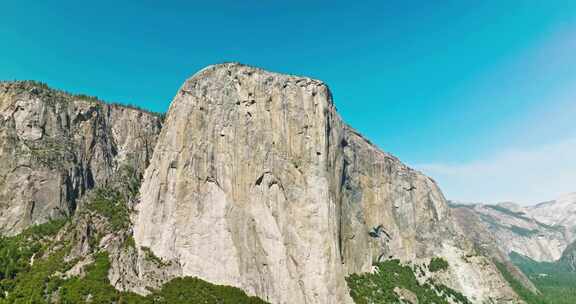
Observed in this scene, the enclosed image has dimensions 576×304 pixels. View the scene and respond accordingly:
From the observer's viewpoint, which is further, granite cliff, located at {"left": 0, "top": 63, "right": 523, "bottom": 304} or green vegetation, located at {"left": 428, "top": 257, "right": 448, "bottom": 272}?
green vegetation, located at {"left": 428, "top": 257, "right": 448, "bottom": 272}

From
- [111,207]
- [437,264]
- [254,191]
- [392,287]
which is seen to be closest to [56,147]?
[111,207]

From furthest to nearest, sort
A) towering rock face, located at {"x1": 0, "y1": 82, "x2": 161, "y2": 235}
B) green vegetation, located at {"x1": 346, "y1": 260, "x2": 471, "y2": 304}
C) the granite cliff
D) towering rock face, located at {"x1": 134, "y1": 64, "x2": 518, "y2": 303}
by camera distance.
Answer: green vegetation, located at {"x1": 346, "y1": 260, "x2": 471, "y2": 304} → towering rock face, located at {"x1": 0, "y1": 82, "x2": 161, "y2": 235} → towering rock face, located at {"x1": 134, "y1": 64, "x2": 518, "y2": 303} → the granite cliff

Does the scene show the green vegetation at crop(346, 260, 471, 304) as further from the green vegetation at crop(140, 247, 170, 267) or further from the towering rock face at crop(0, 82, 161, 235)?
the towering rock face at crop(0, 82, 161, 235)

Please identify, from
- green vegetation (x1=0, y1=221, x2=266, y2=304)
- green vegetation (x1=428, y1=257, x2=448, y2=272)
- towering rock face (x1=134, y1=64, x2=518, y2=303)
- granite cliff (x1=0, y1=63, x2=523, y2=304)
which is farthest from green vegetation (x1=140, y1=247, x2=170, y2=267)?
green vegetation (x1=428, y1=257, x2=448, y2=272)

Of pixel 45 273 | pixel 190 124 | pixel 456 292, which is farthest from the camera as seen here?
pixel 456 292

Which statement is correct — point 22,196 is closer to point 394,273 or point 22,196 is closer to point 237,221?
point 237,221

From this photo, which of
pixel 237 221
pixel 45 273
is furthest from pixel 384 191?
pixel 45 273

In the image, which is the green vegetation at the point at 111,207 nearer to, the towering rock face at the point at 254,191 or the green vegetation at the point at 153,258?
the towering rock face at the point at 254,191

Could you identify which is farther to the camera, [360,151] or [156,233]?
[360,151]
